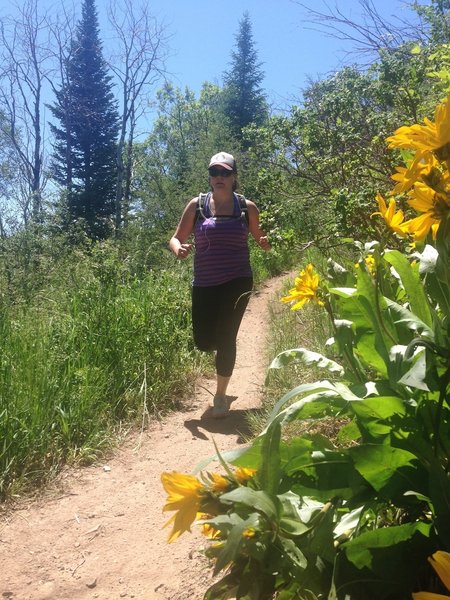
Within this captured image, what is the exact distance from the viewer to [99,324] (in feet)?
14.1

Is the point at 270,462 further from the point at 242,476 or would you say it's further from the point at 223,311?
the point at 223,311

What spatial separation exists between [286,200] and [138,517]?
11.9 feet

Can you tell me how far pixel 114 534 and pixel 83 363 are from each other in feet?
4.56

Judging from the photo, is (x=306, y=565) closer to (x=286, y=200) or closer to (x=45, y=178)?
(x=286, y=200)

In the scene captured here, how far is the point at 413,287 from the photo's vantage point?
1538 mm

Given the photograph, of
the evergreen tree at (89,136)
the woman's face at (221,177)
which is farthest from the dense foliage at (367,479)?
the evergreen tree at (89,136)

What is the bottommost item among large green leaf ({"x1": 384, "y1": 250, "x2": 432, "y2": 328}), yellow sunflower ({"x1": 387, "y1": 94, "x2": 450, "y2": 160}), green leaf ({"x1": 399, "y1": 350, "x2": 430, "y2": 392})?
green leaf ({"x1": 399, "y1": 350, "x2": 430, "y2": 392})

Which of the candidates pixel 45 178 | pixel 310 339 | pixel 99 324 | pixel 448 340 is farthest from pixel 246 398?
pixel 45 178

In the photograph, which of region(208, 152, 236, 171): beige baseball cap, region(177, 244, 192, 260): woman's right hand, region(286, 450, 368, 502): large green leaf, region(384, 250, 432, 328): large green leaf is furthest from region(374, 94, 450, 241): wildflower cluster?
region(208, 152, 236, 171): beige baseball cap

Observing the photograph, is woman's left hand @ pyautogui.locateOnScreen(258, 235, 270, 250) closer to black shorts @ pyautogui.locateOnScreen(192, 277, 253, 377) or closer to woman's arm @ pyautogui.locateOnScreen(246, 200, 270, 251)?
woman's arm @ pyautogui.locateOnScreen(246, 200, 270, 251)

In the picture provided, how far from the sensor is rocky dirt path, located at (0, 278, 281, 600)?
2.27 metres

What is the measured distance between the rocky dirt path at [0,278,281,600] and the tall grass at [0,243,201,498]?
7.5 inches

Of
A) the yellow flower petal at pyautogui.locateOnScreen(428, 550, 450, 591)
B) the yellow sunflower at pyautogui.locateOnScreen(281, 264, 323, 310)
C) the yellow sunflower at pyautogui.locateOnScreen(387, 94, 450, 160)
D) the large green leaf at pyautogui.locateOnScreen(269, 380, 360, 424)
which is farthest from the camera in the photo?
the yellow sunflower at pyautogui.locateOnScreen(281, 264, 323, 310)

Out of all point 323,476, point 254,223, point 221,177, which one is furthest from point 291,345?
point 323,476
